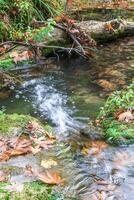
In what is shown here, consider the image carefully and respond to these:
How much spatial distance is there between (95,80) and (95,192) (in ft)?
11.7

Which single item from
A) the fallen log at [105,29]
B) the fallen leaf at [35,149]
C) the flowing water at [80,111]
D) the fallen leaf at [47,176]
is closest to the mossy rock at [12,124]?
the fallen leaf at [35,149]

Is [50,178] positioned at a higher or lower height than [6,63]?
higher

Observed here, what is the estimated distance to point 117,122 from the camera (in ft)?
16.3

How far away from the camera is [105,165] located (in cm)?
413

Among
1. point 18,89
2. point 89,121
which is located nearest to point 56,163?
point 89,121

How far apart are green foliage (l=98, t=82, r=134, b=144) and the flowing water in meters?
0.14

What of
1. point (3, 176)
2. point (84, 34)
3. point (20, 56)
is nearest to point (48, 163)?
point (3, 176)

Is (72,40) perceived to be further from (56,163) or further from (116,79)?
(56,163)

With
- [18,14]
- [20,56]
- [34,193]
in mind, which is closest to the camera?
[34,193]

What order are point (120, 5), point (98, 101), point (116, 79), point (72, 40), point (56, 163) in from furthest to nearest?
point (120, 5) < point (72, 40) < point (116, 79) < point (98, 101) < point (56, 163)

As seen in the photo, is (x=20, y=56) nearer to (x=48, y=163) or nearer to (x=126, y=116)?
(x=126, y=116)

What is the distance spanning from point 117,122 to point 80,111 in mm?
900

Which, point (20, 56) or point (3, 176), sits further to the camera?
point (20, 56)

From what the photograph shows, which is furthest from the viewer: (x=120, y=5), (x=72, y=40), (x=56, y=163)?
(x=120, y=5)
